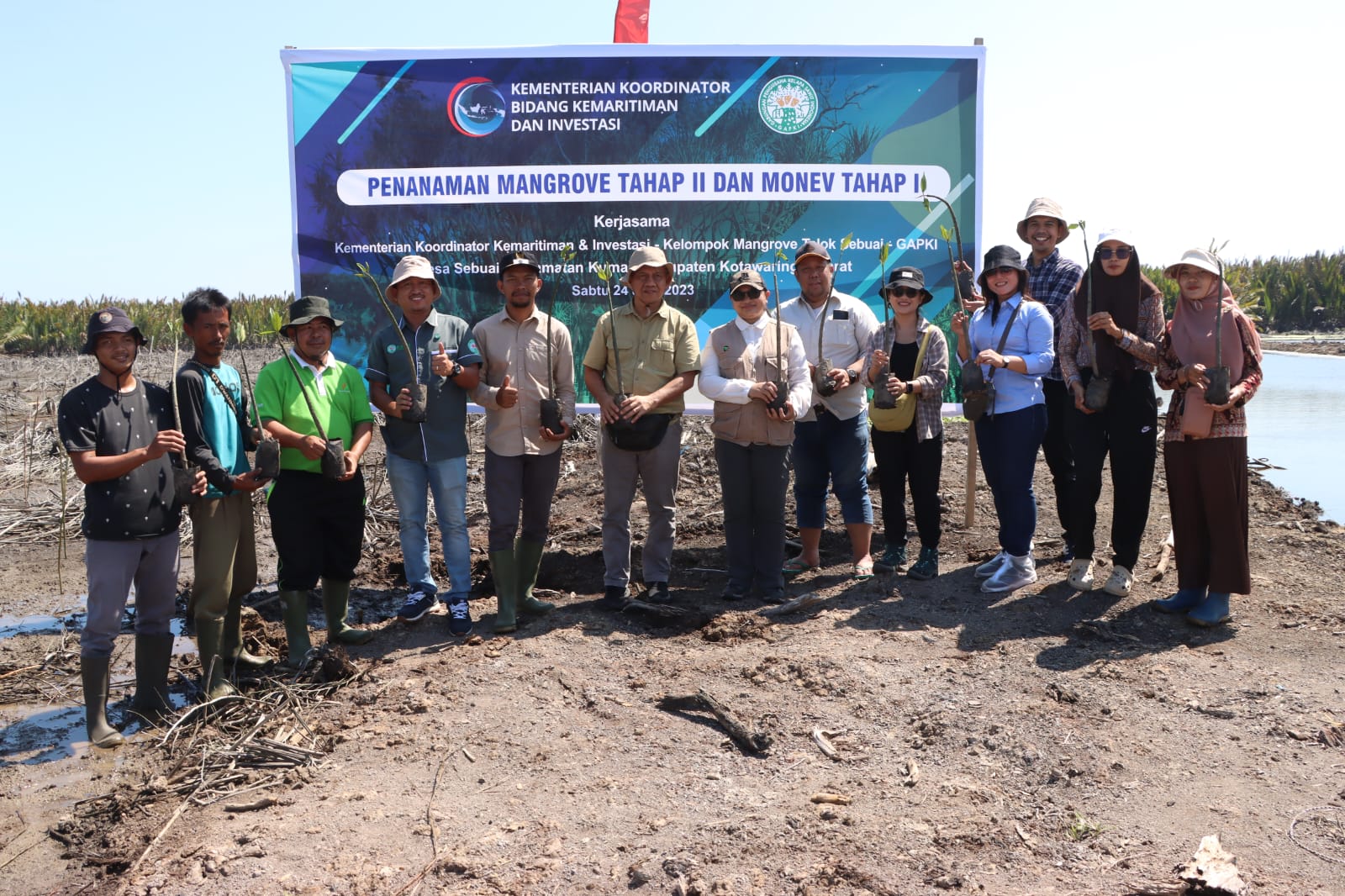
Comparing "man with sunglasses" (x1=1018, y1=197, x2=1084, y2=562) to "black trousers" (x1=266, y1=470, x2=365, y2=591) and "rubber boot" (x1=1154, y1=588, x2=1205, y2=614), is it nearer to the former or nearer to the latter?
"rubber boot" (x1=1154, y1=588, x2=1205, y2=614)

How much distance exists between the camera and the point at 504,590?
5.35 m

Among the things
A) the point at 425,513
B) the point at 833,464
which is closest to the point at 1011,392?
the point at 833,464

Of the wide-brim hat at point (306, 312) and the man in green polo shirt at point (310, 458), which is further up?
the wide-brim hat at point (306, 312)

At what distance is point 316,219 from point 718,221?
2.57m

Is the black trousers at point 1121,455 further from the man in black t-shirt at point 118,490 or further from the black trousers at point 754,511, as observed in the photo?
the man in black t-shirt at point 118,490

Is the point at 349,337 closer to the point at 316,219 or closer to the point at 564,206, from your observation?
the point at 316,219

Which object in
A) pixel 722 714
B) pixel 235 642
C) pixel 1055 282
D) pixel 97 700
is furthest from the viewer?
pixel 1055 282

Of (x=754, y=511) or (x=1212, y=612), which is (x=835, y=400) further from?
(x=1212, y=612)

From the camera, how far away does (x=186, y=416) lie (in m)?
4.54

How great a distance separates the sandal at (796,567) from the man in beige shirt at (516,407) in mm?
1546

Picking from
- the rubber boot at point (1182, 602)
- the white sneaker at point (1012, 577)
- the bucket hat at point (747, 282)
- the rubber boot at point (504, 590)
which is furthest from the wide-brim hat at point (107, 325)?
the rubber boot at point (1182, 602)

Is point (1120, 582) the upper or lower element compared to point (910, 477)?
lower

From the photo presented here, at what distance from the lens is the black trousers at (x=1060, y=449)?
19.4 ft

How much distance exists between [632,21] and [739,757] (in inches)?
205
